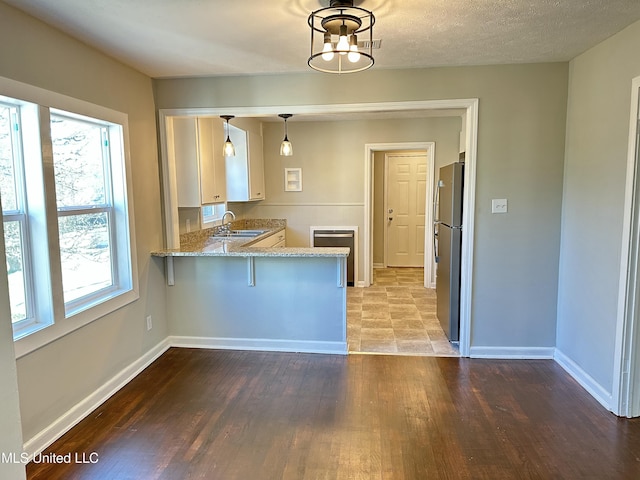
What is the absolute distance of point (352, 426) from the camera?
2504mm

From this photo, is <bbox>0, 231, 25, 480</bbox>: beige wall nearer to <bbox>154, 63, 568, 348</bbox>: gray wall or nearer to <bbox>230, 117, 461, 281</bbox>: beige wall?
<bbox>154, 63, 568, 348</bbox>: gray wall

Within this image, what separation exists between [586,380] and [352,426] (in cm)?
176

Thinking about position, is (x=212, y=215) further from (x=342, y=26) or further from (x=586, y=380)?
(x=586, y=380)

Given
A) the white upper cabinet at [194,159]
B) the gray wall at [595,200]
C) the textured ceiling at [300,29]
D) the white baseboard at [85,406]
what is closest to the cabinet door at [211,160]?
the white upper cabinet at [194,159]

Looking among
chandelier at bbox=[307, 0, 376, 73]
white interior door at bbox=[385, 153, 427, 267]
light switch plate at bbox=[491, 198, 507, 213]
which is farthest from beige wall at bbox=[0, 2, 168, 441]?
white interior door at bbox=[385, 153, 427, 267]

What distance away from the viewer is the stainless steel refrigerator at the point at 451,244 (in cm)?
357

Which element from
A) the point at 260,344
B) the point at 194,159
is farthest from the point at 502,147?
the point at 194,159

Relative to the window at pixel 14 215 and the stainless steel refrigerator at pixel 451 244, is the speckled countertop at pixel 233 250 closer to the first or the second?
the stainless steel refrigerator at pixel 451 244

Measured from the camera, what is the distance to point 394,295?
5535 millimetres

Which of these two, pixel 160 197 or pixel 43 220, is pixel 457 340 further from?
pixel 43 220

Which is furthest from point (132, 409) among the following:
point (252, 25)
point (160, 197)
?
point (252, 25)

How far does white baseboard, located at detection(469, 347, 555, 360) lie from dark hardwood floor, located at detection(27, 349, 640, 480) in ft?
0.33

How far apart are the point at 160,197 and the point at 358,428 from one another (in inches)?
99.2

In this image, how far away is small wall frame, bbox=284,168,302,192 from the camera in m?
6.10
